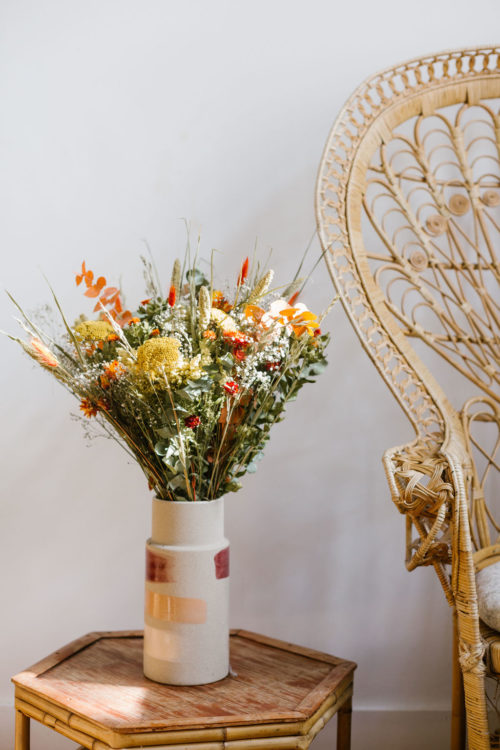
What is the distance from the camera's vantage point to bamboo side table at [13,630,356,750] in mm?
928

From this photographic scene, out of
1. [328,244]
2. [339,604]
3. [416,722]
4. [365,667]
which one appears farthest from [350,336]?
[416,722]

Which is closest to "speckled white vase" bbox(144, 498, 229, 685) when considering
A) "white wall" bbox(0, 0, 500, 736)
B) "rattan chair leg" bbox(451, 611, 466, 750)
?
"rattan chair leg" bbox(451, 611, 466, 750)

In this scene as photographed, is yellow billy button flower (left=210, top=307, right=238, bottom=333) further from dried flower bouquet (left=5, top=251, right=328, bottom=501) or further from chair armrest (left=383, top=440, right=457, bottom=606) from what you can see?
chair armrest (left=383, top=440, right=457, bottom=606)

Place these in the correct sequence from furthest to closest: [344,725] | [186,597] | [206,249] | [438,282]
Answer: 1. [206,249]
2. [438,282]
3. [344,725]
4. [186,597]

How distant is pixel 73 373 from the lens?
1.04 meters

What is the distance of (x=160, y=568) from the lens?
1.04 meters

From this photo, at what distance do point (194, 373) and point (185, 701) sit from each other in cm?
46

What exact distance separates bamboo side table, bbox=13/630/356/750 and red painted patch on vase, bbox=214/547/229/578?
16 cm

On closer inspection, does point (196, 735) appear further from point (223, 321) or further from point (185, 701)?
point (223, 321)

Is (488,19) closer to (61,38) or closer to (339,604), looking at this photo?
(61,38)

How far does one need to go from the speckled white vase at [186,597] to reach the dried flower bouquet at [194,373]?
42 millimetres

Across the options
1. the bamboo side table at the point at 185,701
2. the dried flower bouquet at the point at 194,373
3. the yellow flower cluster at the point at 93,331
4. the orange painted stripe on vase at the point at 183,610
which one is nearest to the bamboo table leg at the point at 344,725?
the bamboo side table at the point at 185,701

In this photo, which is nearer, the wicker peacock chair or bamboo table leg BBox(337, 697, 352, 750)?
the wicker peacock chair

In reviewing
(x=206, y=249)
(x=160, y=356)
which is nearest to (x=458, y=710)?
(x=160, y=356)
